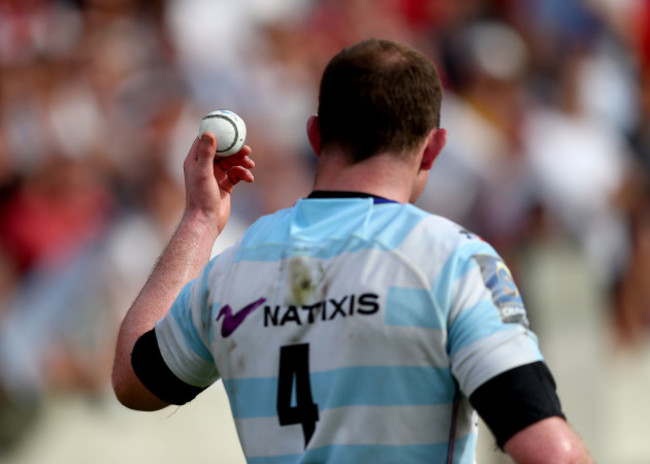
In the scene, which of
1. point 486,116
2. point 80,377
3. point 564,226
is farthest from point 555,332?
point 80,377

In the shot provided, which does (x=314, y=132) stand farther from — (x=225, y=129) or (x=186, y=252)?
(x=186, y=252)

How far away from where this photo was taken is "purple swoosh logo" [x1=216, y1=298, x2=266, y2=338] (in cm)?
261

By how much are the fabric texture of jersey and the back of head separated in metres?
0.16

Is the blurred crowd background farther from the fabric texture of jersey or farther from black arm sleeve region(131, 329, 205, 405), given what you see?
the fabric texture of jersey

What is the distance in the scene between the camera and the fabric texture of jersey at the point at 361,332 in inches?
92.7

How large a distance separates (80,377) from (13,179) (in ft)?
4.84

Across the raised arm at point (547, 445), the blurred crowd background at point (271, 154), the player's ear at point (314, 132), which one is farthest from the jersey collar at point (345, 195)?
the blurred crowd background at point (271, 154)

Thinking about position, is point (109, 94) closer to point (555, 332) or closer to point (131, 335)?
point (555, 332)

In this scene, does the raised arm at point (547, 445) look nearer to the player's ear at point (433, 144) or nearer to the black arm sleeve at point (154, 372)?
the player's ear at point (433, 144)

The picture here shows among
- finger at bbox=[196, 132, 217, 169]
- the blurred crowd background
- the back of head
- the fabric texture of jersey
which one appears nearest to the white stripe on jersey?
the fabric texture of jersey

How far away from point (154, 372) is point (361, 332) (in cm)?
67

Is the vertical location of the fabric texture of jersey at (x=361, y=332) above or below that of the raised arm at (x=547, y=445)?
above

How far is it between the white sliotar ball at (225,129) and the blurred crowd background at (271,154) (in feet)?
14.1

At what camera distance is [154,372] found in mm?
2805
